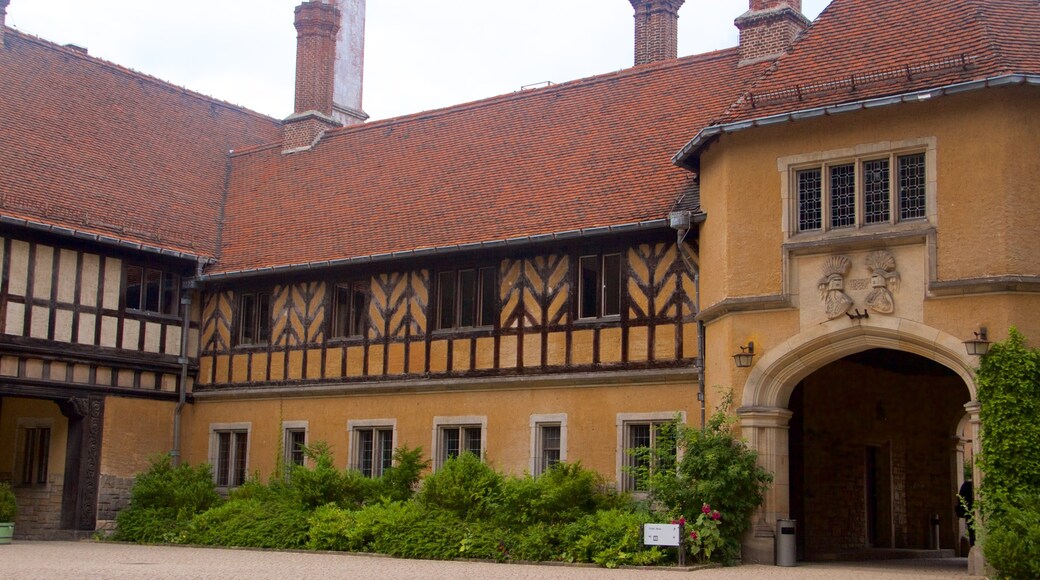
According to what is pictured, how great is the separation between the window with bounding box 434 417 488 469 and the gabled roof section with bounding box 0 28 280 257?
6568 mm

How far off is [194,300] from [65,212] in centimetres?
326

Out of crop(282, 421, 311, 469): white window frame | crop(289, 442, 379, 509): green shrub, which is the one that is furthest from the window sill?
crop(282, 421, 311, 469): white window frame

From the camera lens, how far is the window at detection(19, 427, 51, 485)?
23.7m

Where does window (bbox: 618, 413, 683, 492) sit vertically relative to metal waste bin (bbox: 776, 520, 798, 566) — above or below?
above

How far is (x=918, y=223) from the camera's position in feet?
49.3

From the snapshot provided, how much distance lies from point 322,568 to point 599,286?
6.62m

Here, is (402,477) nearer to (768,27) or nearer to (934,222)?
(934,222)

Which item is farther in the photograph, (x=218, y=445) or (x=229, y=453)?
(x=218, y=445)

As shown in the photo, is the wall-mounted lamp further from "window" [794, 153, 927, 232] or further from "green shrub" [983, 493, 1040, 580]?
"green shrub" [983, 493, 1040, 580]

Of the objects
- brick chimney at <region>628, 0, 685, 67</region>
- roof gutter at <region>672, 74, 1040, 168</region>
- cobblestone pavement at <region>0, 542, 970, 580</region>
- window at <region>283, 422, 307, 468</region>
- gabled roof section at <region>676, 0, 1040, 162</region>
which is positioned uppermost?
brick chimney at <region>628, 0, 685, 67</region>

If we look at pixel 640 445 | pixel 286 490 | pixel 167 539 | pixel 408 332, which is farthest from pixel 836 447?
pixel 167 539

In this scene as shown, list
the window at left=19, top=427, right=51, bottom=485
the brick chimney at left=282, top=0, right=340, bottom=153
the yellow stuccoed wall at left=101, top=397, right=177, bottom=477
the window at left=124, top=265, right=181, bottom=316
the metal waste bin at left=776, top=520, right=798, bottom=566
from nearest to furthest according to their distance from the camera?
the metal waste bin at left=776, top=520, right=798, bottom=566 < the yellow stuccoed wall at left=101, top=397, right=177, bottom=477 < the window at left=124, top=265, right=181, bottom=316 < the window at left=19, top=427, right=51, bottom=485 < the brick chimney at left=282, top=0, right=340, bottom=153

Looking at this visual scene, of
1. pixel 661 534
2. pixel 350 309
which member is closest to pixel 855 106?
pixel 661 534

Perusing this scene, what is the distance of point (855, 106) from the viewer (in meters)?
15.1
